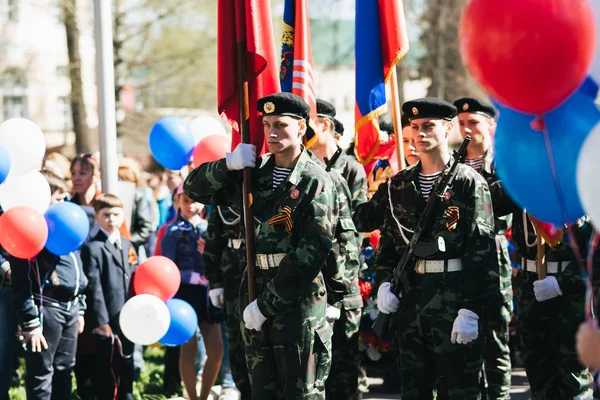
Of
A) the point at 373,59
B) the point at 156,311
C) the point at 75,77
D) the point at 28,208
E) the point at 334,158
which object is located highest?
the point at 75,77

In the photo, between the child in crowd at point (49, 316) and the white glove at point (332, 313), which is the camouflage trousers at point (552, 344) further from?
the child in crowd at point (49, 316)

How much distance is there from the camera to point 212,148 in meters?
7.50

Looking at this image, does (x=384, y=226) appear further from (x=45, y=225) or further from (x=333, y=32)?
(x=333, y=32)

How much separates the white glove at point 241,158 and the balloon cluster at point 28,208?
5.34 ft

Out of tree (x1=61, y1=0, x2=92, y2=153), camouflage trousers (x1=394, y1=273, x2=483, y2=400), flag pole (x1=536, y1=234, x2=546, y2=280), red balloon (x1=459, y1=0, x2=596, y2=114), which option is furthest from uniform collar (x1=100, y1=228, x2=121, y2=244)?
tree (x1=61, y1=0, x2=92, y2=153)

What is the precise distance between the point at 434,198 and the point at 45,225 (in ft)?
8.74

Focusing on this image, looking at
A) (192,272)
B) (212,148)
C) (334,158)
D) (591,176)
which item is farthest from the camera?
(192,272)

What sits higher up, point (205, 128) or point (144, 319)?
point (205, 128)

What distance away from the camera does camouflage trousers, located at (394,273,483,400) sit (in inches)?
225

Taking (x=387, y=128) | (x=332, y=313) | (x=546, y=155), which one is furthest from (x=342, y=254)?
(x=387, y=128)

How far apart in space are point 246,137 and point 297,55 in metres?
1.42

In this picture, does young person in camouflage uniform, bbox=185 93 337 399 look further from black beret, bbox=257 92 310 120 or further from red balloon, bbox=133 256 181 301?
red balloon, bbox=133 256 181 301

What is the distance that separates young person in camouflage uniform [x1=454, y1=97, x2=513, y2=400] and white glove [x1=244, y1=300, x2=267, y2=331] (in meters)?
2.24

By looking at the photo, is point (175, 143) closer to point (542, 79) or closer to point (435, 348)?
point (435, 348)
